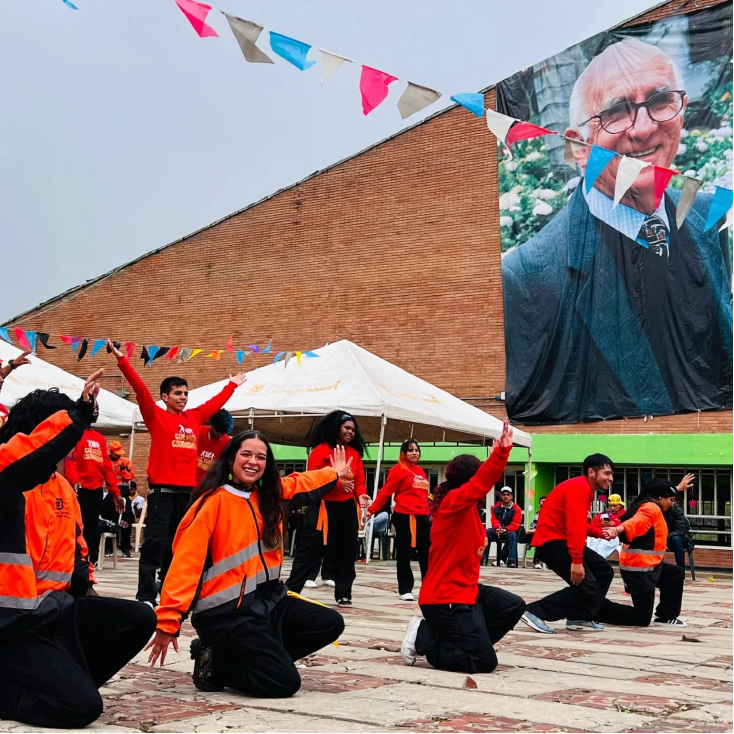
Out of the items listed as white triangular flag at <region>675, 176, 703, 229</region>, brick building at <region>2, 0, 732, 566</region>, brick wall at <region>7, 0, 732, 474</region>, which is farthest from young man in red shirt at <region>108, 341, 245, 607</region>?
brick wall at <region>7, 0, 732, 474</region>

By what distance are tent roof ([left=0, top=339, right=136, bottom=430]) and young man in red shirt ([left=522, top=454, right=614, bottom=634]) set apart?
331 inches

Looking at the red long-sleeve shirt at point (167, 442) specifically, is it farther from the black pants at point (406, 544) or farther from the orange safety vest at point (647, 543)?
the orange safety vest at point (647, 543)

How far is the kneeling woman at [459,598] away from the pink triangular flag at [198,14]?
3.38 m

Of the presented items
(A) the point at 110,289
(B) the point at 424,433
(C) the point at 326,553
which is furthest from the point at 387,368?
(A) the point at 110,289

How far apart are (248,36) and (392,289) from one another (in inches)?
722

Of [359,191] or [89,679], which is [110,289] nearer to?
[359,191]

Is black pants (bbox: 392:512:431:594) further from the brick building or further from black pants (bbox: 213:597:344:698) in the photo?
the brick building

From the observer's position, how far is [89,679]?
434 cm

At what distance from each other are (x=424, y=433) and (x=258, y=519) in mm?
12952

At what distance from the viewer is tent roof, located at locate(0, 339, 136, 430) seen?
15281 millimetres

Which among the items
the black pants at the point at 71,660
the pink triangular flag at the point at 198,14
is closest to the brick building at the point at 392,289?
the pink triangular flag at the point at 198,14

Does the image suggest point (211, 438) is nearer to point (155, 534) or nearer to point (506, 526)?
point (155, 534)

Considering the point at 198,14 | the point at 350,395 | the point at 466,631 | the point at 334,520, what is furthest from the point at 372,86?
the point at 350,395

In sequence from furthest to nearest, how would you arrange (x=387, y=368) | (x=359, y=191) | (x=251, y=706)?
(x=359, y=191), (x=387, y=368), (x=251, y=706)
